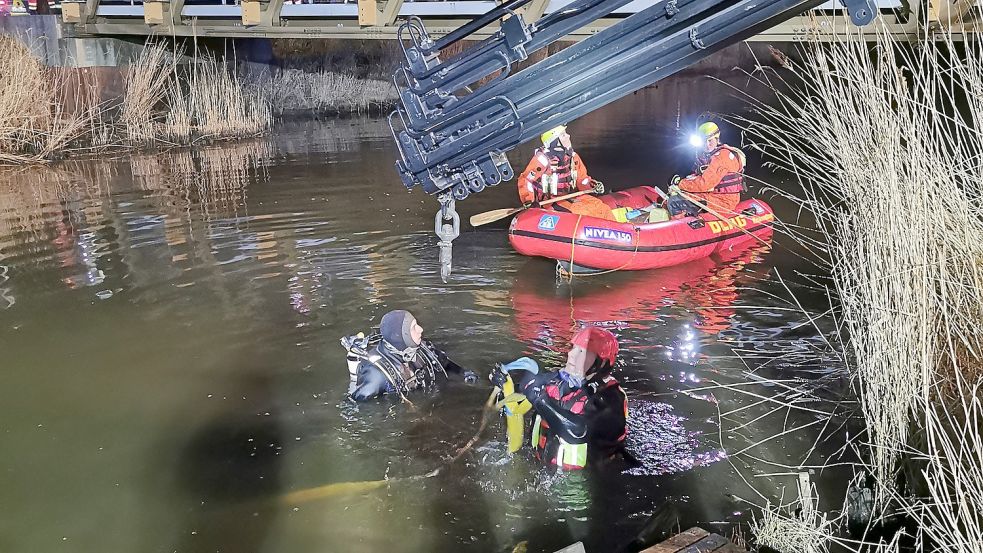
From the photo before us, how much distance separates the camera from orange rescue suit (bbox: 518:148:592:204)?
8.51m

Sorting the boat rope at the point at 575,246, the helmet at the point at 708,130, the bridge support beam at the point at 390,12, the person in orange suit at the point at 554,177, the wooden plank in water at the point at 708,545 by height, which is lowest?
the wooden plank in water at the point at 708,545

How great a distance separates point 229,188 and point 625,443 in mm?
8884

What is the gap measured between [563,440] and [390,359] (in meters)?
1.28

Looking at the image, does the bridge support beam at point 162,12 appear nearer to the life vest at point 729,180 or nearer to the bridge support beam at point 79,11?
the bridge support beam at point 79,11

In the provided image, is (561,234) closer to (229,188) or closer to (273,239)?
(273,239)

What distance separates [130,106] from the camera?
1522 centimetres

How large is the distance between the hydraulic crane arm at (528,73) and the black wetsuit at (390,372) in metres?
0.60

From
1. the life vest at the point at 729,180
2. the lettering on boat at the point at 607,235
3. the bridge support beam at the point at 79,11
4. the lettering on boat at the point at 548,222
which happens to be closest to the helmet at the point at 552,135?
the lettering on boat at the point at 548,222

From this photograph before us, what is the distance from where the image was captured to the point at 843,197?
13.8 ft

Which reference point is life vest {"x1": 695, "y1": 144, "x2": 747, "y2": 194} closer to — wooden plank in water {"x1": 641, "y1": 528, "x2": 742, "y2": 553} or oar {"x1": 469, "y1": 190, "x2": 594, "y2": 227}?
oar {"x1": 469, "y1": 190, "x2": 594, "y2": 227}

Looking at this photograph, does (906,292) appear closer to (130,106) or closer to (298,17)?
(298,17)

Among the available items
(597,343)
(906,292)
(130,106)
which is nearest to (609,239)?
(597,343)

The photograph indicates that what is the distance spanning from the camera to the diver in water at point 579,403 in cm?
421

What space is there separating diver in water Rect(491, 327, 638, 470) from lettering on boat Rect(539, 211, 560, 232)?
3.53 meters
